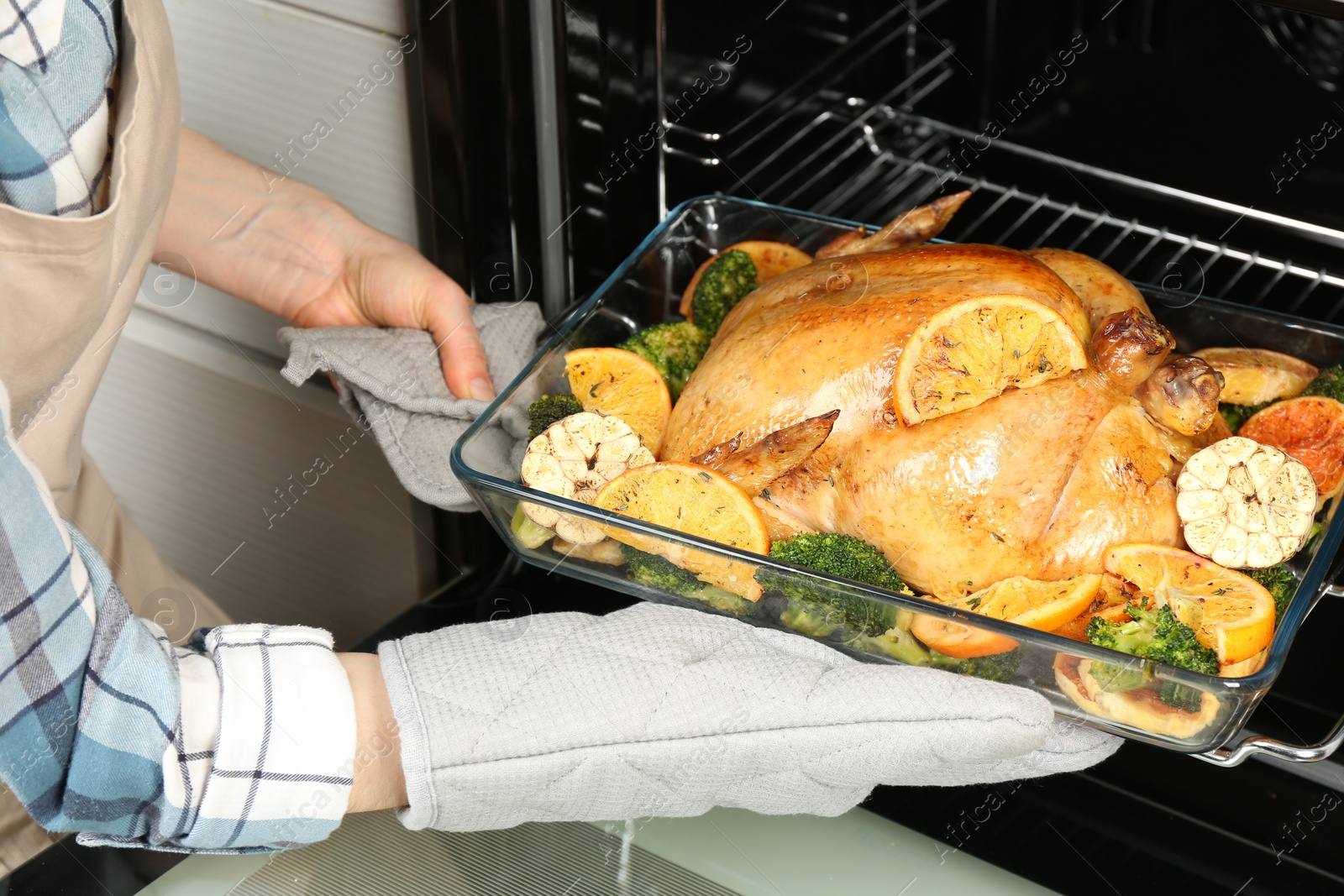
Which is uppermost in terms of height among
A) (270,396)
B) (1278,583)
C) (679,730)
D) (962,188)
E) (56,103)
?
(56,103)

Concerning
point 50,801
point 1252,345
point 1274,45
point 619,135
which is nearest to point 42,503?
point 50,801

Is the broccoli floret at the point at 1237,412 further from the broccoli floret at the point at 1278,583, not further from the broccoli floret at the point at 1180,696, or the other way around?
the broccoli floret at the point at 1180,696

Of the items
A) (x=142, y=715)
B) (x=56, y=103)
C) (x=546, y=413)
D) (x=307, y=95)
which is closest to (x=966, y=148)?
(x=546, y=413)

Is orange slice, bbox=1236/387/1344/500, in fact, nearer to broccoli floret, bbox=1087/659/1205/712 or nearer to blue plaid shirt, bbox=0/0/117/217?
broccoli floret, bbox=1087/659/1205/712

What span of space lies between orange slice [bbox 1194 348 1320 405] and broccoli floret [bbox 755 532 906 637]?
0.34 metres

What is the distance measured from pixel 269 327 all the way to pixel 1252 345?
43.4 inches

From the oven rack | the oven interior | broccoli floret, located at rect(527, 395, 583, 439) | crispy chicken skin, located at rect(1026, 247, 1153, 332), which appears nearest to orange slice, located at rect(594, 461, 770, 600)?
broccoli floret, located at rect(527, 395, 583, 439)

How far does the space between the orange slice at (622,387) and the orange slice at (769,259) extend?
0.14m

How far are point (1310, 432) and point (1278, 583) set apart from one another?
16 centimetres

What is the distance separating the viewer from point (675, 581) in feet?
3.03

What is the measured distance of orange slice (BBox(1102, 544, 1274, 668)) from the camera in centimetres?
80

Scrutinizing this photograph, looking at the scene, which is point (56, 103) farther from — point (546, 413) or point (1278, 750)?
point (1278, 750)

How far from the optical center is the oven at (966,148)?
971 mm

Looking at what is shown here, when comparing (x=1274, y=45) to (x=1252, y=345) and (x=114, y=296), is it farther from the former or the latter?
(x=114, y=296)
